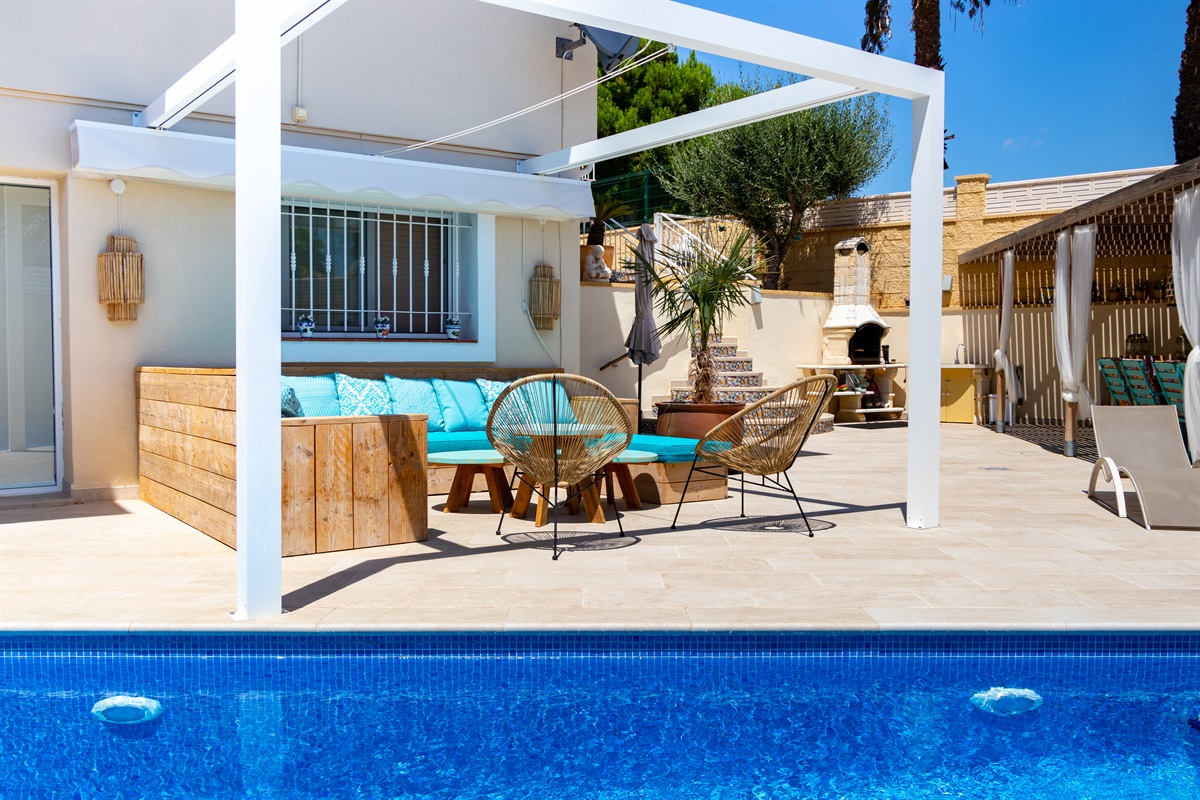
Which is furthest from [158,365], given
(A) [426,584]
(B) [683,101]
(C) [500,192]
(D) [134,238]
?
(B) [683,101]

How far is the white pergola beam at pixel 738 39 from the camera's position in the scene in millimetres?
4992

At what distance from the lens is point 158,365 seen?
7.86 m

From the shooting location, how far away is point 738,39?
5500 mm

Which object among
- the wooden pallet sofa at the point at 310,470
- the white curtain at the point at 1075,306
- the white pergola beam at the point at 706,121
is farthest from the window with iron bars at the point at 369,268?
the white curtain at the point at 1075,306

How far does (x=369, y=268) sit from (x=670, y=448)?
3.75 m

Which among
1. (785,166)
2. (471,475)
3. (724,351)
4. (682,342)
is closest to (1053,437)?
(724,351)

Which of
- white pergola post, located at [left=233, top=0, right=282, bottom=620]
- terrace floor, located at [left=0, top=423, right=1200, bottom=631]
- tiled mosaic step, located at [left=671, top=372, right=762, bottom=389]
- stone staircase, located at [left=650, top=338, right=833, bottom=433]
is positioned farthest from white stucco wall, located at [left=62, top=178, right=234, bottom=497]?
tiled mosaic step, located at [left=671, top=372, right=762, bottom=389]

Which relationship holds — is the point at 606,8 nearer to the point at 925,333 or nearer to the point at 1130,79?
the point at 925,333

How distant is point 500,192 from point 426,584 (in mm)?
5061

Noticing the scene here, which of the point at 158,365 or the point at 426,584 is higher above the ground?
the point at 158,365

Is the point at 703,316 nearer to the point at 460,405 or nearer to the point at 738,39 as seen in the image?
the point at 460,405

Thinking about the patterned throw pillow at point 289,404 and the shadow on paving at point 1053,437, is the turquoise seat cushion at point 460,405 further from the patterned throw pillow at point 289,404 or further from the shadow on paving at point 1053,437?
the shadow on paving at point 1053,437

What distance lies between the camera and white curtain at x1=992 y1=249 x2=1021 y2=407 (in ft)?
45.4

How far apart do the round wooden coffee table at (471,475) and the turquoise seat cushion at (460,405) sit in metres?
0.96
